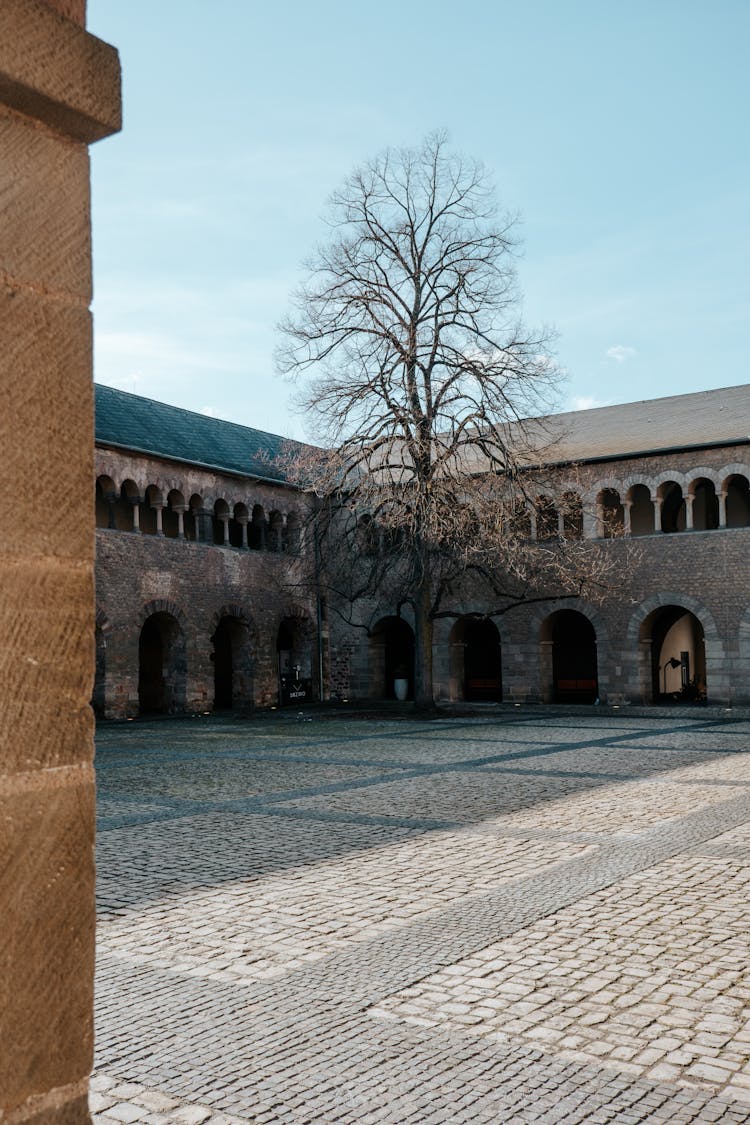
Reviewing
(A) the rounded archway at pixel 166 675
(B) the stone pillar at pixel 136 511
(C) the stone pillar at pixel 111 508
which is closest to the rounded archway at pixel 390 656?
(A) the rounded archway at pixel 166 675

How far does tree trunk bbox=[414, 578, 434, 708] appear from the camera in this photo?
26.4 metres

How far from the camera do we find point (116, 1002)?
5188mm

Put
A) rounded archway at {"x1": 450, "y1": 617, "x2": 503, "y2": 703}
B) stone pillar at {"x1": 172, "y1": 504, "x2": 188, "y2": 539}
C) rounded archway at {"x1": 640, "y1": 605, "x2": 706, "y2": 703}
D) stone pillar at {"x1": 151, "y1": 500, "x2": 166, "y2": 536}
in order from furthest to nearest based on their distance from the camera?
rounded archway at {"x1": 640, "y1": 605, "x2": 706, "y2": 703}, rounded archway at {"x1": 450, "y1": 617, "x2": 503, "y2": 703}, stone pillar at {"x1": 172, "y1": 504, "x2": 188, "y2": 539}, stone pillar at {"x1": 151, "y1": 500, "x2": 166, "y2": 536}

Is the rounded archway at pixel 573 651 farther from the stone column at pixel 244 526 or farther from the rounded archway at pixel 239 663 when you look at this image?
the stone column at pixel 244 526

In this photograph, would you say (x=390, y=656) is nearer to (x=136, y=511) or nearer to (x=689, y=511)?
(x=136, y=511)

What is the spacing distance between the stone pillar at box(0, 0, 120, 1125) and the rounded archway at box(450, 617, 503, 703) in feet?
88.9

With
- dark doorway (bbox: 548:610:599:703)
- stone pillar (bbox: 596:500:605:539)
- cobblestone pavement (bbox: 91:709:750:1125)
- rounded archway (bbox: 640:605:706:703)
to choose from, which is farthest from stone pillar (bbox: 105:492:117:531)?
rounded archway (bbox: 640:605:706:703)

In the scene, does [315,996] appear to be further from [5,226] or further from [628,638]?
[628,638]

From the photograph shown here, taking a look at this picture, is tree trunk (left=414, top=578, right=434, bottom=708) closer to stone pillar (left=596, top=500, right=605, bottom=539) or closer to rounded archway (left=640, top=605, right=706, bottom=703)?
stone pillar (left=596, top=500, right=605, bottom=539)

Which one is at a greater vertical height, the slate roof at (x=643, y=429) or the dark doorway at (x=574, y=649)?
the slate roof at (x=643, y=429)

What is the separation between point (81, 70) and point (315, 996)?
430 centimetres

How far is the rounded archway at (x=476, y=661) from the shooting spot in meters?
32.0

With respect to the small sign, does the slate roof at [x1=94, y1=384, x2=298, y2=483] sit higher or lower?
higher

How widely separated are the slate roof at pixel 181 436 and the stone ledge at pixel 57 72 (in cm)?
2460
